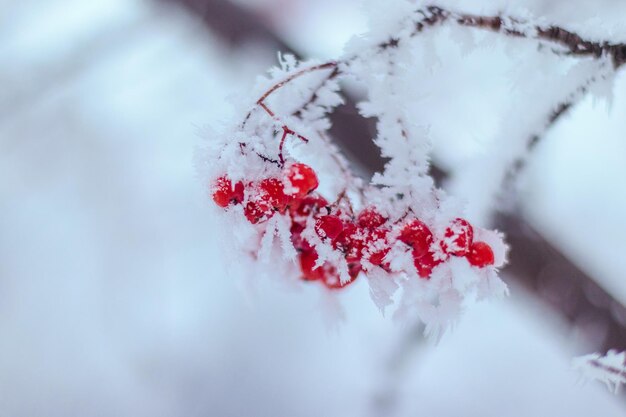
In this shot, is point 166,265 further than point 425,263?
Yes

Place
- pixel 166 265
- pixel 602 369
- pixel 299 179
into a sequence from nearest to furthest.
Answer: pixel 299 179
pixel 602 369
pixel 166 265

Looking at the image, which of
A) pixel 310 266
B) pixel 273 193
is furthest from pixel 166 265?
pixel 273 193

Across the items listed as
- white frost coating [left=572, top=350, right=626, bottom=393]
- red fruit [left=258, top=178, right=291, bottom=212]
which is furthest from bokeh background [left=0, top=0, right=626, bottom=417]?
red fruit [left=258, top=178, right=291, bottom=212]

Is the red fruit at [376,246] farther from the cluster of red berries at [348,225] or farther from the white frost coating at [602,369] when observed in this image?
the white frost coating at [602,369]

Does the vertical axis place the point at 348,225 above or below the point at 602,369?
above

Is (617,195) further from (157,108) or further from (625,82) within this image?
(157,108)

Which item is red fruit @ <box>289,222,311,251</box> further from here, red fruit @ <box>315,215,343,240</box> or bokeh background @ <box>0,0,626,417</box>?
bokeh background @ <box>0,0,626,417</box>

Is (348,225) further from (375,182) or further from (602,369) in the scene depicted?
(602,369)

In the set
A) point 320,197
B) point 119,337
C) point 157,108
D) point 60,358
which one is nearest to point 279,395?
point 119,337
